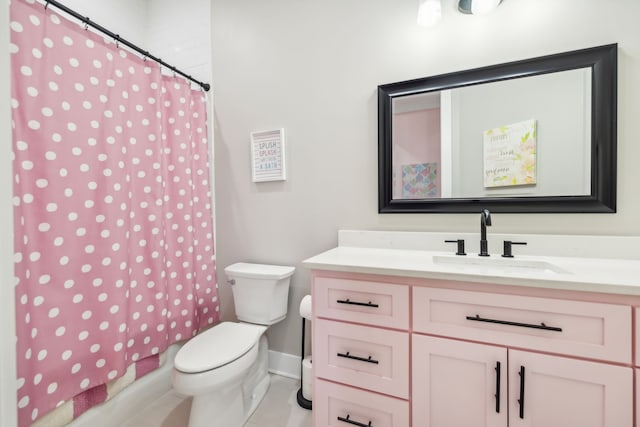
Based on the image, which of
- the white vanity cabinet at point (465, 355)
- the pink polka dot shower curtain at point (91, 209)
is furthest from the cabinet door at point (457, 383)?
the pink polka dot shower curtain at point (91, 209)

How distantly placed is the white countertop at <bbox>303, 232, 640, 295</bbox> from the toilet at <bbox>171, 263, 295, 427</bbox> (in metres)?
0.55

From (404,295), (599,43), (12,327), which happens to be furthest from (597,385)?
(12,327)

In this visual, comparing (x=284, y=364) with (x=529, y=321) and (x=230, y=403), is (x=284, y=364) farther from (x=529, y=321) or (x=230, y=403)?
(x=529, y=321)

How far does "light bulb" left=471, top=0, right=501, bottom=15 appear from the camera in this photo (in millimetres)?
1312

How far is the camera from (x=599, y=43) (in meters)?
1.21

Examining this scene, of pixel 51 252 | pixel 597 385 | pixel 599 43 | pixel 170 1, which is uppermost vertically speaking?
pixel 170 1

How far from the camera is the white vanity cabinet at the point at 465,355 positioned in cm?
85

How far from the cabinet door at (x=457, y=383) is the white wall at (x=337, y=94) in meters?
0.65

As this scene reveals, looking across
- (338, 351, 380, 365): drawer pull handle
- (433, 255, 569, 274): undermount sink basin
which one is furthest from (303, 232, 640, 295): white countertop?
(338, 351, 380, 365): drawer pull handle

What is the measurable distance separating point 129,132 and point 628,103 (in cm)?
230

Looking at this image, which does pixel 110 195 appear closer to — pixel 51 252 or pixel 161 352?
pixel 51 252

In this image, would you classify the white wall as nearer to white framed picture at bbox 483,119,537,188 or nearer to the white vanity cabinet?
white framed picture at bbox 483,119,537,188

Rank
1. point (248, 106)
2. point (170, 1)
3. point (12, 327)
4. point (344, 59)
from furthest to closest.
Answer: point (170, 1)
point (248, 106)
point (344, 59)
point (12, 327)

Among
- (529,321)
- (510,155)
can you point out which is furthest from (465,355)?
(510,155)
